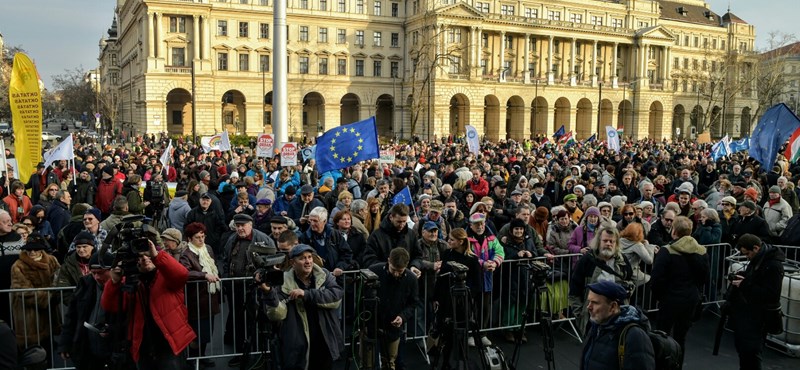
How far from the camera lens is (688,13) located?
9331 cm

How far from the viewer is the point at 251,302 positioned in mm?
5496

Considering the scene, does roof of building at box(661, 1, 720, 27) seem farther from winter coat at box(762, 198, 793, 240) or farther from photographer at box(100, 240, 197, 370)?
photographer at box(100, 240, 197, 370)

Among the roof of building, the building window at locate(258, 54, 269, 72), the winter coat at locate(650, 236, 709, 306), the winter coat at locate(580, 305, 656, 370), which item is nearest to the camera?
the winter coat at locate(580, 305, 656, 370)

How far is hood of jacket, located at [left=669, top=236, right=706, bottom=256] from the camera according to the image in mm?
6359

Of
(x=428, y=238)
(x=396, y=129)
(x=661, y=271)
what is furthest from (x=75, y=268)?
(x=396, y=129)

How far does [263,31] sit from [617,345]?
214 ft

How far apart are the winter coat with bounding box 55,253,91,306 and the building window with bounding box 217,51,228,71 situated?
60092mm

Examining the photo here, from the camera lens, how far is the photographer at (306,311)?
17.7 ft

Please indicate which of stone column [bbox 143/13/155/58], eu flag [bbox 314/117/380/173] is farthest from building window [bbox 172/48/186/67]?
eu flag [bbox 314/117/380/173]

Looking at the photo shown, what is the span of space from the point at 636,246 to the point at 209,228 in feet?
20.0

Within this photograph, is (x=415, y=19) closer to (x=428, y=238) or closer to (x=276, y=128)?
(x=276, y=128)

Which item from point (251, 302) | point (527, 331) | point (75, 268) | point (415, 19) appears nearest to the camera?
point (251, 302)

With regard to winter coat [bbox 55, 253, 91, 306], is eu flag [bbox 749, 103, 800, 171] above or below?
above

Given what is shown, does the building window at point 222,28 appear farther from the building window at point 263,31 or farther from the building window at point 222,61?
the building window at point 263,31
